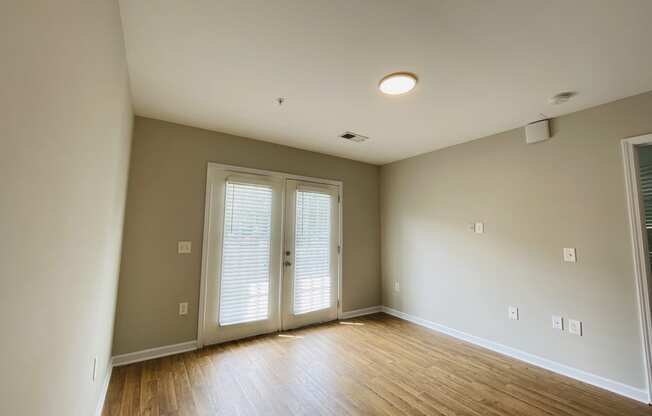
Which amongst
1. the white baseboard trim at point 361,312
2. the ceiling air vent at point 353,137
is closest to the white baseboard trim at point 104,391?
the white baseboard trim at point 361,312

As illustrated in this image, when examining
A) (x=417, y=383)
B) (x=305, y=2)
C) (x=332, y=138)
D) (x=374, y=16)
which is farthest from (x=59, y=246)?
(x=332, y=138)

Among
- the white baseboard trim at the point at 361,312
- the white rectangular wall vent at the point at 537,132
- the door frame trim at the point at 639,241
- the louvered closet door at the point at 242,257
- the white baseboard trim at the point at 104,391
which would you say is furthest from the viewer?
the white baseboard trim at the point at 361,312

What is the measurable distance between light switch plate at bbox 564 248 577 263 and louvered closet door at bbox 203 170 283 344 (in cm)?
313

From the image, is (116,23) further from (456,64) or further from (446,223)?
(446,223)

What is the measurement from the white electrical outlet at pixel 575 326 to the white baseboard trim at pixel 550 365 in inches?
Result: 13.5

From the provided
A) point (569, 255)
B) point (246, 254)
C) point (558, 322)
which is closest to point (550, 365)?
point (558, 322)

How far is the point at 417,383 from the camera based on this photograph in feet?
8.21

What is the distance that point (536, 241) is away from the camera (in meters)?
2.98

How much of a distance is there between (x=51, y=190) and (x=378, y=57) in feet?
6.39

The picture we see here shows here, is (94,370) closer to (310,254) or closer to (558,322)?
(310,254)

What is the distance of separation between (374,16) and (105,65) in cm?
146

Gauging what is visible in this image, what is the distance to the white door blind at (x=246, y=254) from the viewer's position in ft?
11.0

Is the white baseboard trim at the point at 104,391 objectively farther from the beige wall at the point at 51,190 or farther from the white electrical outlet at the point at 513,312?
the white electrical outlet at the point at 513,312

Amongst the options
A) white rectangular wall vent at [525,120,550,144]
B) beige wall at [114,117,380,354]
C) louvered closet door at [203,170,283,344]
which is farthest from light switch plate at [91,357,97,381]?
white rectangular wall vent at [525,120,550,144]
